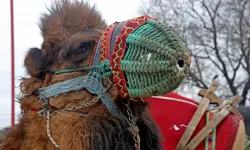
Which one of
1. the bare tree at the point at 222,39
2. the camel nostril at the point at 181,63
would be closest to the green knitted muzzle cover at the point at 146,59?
the camel nostril at the point at 181,63

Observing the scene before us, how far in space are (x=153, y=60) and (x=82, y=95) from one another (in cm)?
47

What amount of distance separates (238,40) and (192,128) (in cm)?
1675

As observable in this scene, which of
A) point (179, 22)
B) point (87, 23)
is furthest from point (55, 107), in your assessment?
point (179, 22)

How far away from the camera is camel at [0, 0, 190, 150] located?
6.68ft

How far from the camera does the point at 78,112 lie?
2.17m

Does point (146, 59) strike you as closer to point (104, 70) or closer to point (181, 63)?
point (181, 63)

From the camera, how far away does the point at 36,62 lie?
2.46m

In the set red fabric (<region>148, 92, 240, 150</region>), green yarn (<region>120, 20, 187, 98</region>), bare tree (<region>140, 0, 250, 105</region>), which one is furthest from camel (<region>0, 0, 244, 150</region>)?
bare tree (<region>140, 0, 250, 105</region>)

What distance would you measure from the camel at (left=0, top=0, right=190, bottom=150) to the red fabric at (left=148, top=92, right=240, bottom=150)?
6.11ft

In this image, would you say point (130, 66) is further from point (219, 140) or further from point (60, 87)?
point (219, 140)

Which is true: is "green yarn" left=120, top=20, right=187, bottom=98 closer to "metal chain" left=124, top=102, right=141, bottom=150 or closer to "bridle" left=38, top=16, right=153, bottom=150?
"bridle" left=38, top=16, right=153, bottom=150

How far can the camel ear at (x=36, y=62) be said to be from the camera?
7.94 ft

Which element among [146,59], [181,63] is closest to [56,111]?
[146,59]

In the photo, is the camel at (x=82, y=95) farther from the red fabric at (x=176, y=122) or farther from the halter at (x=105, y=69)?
the red fabric at (x=176, y=122)
